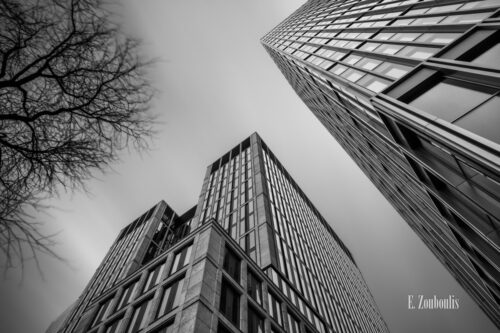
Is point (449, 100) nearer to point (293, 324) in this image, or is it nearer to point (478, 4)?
point (478, 4)

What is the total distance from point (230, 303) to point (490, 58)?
19.0m

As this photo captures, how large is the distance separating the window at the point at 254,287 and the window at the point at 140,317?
776 centimetres

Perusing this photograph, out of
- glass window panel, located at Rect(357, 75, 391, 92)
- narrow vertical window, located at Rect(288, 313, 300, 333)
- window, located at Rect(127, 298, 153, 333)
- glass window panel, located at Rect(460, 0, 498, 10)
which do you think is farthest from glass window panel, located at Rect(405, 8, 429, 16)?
window, located at Rect(127, 298, 153, 333)

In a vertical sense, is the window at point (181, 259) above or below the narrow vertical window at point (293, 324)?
above

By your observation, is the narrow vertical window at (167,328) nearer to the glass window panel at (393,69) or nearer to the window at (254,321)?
the window at (254,321)

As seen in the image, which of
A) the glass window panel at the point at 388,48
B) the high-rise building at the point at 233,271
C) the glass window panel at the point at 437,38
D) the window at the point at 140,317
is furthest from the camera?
the window at the point at 140,317

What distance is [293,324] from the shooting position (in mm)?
24984

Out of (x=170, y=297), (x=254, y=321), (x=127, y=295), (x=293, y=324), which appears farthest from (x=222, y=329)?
(x=127, y=295)

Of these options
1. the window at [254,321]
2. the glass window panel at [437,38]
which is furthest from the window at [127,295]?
the glass window panel at [437,38]

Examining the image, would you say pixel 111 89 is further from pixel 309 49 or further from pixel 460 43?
pixel 309 49

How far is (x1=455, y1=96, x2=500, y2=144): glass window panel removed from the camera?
6.80m

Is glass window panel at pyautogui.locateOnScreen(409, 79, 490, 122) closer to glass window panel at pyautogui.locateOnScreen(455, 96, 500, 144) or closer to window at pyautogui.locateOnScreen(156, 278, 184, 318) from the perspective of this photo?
glass window panel at pyautogui.locateOnScreen(455, 96, 500, 144)

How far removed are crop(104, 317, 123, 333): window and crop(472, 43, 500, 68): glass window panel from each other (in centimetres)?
2580

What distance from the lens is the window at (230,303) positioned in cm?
1807
